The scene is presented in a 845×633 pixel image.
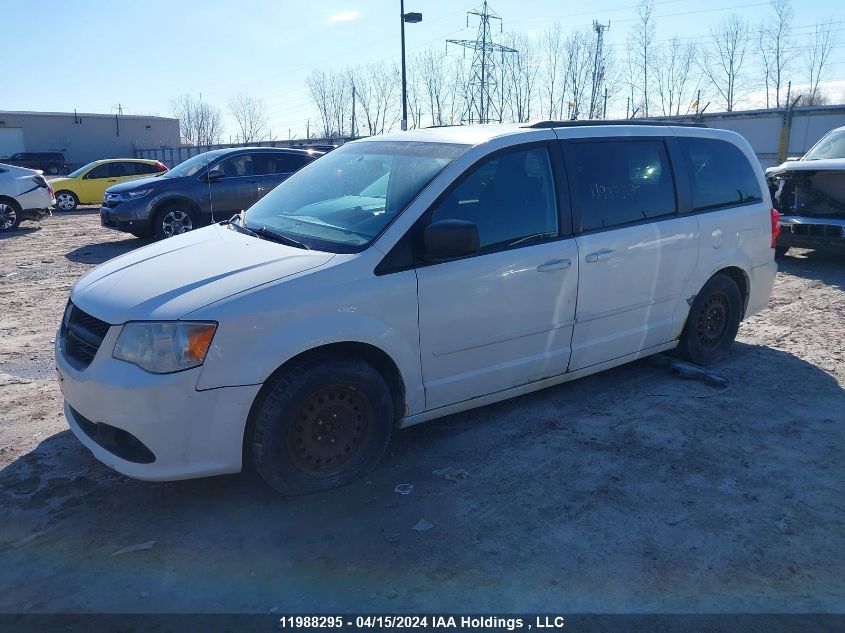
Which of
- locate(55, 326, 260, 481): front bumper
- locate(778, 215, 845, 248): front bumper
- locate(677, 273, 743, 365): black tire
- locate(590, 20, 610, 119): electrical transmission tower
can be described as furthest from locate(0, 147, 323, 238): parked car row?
locate(590, 20, 610, 119): electrical transmission tower

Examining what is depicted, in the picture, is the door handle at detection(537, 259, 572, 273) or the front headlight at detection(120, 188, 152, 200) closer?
the door handle at detection(537, 259, 572, 273)

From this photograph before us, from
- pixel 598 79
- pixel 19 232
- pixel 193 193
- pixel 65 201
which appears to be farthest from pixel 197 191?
pixel 598 79

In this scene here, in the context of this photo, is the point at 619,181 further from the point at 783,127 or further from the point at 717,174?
the point at 783,127

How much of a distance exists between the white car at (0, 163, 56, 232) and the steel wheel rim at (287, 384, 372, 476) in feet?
47.8

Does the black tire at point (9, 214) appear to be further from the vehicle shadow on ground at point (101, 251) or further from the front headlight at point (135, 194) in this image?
the front headlight at point (135, 194)

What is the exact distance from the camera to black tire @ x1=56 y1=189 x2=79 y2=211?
70.3 feet

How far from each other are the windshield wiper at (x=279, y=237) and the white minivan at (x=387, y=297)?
19mm

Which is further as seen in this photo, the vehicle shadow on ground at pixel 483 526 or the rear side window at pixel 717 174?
the rear side window at pixel 717 174

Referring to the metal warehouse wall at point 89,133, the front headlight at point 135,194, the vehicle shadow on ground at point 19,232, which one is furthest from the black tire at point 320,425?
the metal warehouse wall at point 89,133

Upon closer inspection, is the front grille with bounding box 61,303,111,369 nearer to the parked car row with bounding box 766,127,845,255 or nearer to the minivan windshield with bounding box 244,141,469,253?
the minivan windshield with bounding box 244,141,469,253

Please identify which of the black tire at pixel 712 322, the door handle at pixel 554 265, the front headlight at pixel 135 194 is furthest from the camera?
the front headlight at pixel 135 194

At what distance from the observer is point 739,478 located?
12.6ft

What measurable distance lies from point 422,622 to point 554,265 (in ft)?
7.61

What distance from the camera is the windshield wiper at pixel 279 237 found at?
12.7ft
